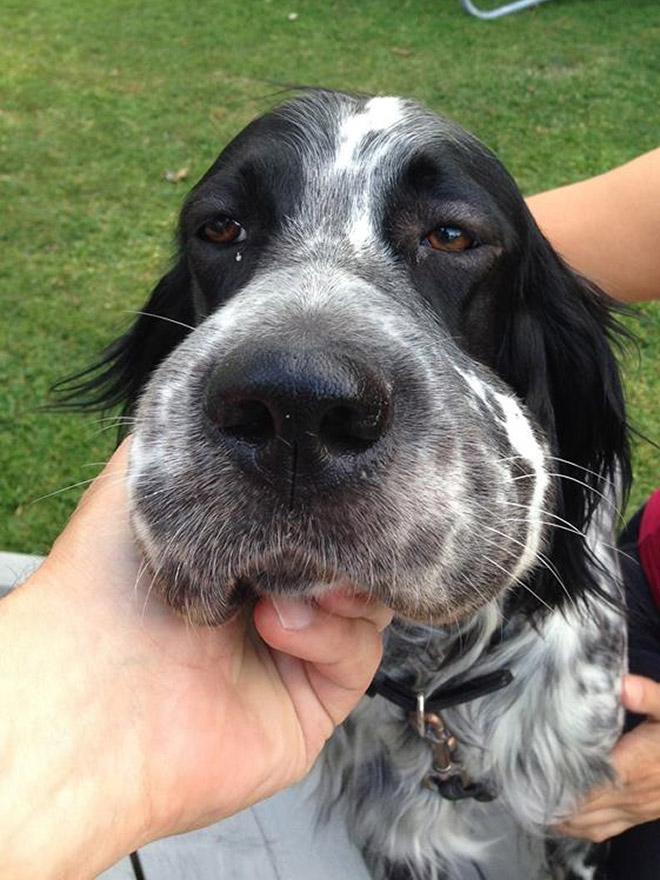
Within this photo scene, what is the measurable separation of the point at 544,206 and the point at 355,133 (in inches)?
38.4

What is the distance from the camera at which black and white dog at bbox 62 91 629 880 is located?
1.39 m

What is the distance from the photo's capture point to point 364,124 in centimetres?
215

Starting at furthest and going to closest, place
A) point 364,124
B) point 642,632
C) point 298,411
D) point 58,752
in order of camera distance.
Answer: point 642,632, point 364,124, point 58,752, point 298,411

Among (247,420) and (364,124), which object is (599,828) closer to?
(247,420)

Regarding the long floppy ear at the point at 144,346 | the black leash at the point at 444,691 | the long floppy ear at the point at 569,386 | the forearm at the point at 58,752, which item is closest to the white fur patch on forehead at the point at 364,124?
the long floppy ear at the point at 569,386

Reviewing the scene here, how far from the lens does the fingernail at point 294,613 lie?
5.19ft

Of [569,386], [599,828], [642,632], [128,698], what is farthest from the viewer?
[642,632]

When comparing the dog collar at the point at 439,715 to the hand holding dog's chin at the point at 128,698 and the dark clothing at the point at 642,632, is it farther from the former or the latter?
the dark clothing at the point at 642,632

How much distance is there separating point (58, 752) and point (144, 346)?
1.29 metres

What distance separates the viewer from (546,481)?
6.73 feet

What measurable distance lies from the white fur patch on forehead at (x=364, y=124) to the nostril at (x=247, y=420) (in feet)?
2.92

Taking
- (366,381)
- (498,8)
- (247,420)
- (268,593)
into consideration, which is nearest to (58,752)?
(268,593)

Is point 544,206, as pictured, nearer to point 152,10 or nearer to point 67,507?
point 67,507

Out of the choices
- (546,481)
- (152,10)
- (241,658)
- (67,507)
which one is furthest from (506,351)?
(152,10)
